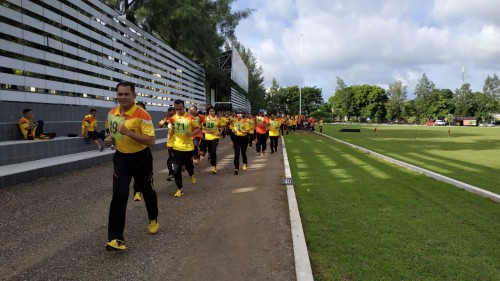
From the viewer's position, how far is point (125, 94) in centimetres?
420

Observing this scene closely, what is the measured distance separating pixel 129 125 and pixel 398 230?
3.76m

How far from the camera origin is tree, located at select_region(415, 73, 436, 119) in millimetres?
110688

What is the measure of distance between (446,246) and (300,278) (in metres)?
2.07

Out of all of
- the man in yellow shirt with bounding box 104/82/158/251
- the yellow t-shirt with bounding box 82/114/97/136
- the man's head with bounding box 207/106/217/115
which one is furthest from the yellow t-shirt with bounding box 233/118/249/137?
the man in yellow shirt with bounding box 104/82/158/251

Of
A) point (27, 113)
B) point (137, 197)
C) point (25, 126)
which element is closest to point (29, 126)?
point (25, 126)

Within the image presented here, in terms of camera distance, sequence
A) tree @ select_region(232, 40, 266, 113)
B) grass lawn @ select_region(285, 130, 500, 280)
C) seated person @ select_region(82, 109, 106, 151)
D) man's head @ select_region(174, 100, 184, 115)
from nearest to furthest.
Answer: grass lawn @ select_region(285, 130, 500, 280) → man's head @ select_region(174, 100, 184, 115) → seated person @ select_region(82, 109, 106, 151) → tree @ select_region(232, 40, 266, 113)

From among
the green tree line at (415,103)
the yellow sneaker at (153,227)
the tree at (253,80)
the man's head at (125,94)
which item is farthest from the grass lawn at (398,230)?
the green tree line at (415,103)

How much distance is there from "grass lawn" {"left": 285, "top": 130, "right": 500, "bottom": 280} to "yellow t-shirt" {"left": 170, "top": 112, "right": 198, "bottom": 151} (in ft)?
8.29

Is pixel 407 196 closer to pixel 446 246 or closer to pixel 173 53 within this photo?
pixel 446 246

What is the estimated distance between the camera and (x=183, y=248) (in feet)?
14.0

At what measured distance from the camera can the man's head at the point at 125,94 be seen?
4.18 meters

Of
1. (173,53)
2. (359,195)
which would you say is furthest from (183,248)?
(173,53)

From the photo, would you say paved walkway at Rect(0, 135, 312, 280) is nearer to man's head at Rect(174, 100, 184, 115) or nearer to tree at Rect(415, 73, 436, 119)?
man's head at Rect(174, 100, 184, 115)

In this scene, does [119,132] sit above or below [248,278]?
above
